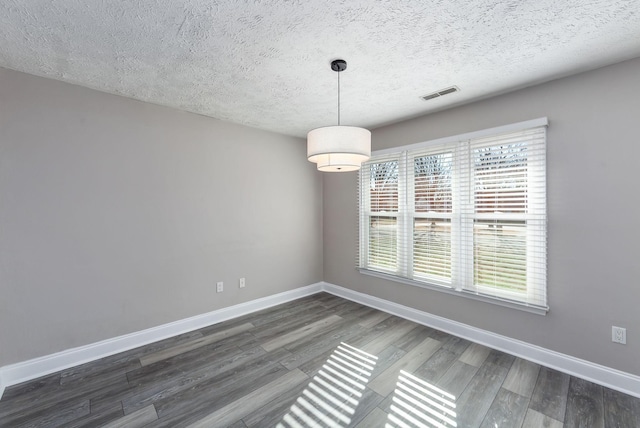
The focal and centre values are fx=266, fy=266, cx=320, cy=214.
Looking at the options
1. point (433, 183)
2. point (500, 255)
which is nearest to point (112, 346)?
point (433, 183)

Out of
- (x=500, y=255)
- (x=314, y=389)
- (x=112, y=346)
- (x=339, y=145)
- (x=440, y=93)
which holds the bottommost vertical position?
(x=314, y=389)

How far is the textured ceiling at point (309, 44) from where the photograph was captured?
1572 millimetres

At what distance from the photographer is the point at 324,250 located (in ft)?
15.2

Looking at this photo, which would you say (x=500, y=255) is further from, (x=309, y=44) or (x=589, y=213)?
(x=309, y=44)

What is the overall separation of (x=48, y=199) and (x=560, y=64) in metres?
4.49

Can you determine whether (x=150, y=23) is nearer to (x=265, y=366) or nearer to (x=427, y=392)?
(x=265, y=366)

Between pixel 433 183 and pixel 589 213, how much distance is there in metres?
1.38

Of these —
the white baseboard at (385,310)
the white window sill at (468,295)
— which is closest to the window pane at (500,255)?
the white window sill at (468,295)

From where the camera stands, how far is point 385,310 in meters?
3.70

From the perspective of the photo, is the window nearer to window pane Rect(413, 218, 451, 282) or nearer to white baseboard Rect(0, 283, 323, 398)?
window pane Rect(413, 218, 451, 282)

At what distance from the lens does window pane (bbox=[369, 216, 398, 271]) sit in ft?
12.1

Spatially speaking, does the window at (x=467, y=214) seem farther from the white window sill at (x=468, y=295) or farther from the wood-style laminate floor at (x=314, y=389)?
the wood-style laminate floor at (x=314, y=389)

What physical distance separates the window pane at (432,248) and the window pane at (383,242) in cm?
30

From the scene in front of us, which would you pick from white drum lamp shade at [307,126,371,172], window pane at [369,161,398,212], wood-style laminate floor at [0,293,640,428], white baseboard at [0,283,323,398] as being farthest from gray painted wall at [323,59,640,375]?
white baseboard at [0,283,323,398]
